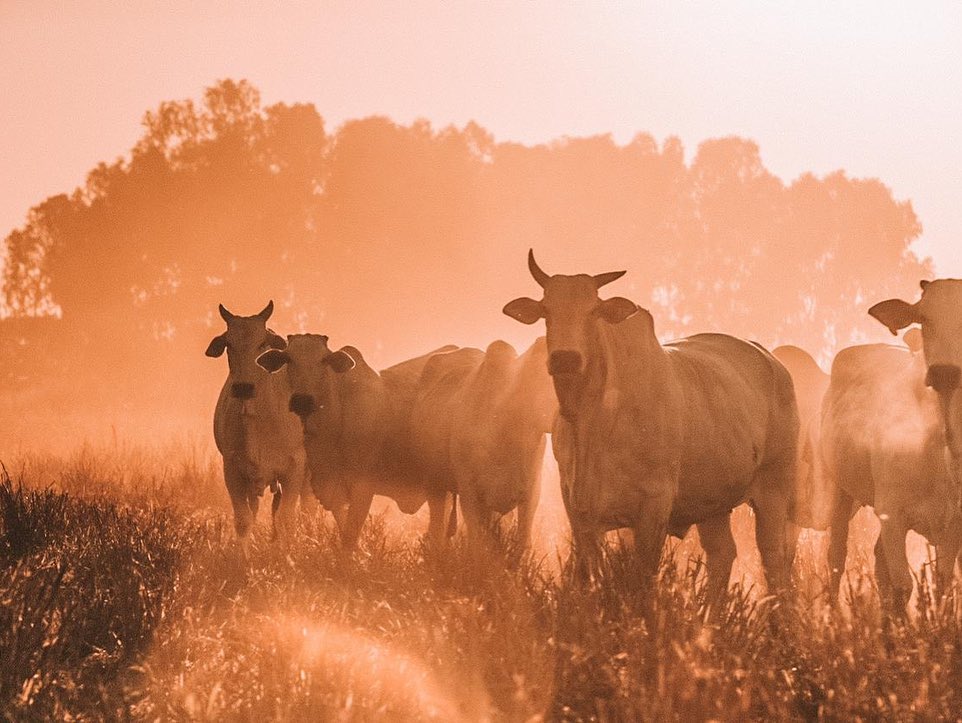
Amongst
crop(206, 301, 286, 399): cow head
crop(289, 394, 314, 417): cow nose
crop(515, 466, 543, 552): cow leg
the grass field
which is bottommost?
the grass field

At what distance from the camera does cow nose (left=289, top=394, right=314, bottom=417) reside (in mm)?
11125

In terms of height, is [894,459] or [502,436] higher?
[502,436]

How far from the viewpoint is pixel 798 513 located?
1038 centimetres

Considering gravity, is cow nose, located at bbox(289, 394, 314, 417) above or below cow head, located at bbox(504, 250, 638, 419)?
above

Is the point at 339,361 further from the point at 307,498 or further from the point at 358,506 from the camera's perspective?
the point at 307,498

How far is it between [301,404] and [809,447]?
4307mm

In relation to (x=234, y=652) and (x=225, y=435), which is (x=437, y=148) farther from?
(x=234, y=652)

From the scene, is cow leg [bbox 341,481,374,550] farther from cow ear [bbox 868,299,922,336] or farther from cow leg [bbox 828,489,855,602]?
cow ear [bbox 868,299,922,336]

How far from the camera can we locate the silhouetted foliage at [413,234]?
39719 millimetres

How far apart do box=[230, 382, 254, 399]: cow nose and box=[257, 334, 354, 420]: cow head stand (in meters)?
0.23

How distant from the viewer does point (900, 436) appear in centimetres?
852

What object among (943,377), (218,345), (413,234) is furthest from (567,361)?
(413,234)

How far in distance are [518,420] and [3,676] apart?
5143mm

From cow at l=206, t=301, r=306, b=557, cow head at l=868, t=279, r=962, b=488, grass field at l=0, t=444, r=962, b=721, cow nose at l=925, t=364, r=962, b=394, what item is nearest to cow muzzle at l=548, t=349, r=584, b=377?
grass field at l=0, t=444, r=962, b=721
